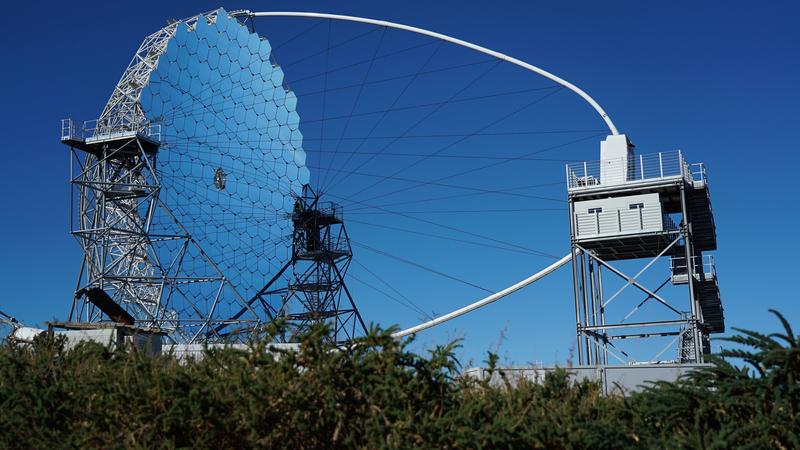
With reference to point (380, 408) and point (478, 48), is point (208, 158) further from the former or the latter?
point (380, 408)

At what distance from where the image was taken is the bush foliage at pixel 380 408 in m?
11.2

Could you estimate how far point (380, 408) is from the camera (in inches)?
457

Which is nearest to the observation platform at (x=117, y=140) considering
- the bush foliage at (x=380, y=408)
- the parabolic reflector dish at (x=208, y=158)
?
the parabolic reflector dish at (x=208, y=158)

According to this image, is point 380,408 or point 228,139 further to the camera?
point 228,139

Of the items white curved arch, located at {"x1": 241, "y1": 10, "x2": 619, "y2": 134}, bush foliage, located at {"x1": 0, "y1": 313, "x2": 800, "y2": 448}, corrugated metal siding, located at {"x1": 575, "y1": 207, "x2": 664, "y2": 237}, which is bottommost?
bush foliage, located at {"x1": 0, "y1": 313, "x2": 800, "y2": 448}

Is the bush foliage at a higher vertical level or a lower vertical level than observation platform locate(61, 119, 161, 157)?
lower

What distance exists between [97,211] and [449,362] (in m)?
39.2

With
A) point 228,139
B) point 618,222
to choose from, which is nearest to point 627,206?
point 618,222

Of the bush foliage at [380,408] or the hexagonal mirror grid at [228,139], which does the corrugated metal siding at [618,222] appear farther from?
the bush foliage at [380,408]

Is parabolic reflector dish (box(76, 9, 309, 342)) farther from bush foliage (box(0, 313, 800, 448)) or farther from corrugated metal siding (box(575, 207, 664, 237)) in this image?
bush foliage (box(0, 313, 800, 448))

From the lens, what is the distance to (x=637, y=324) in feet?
135

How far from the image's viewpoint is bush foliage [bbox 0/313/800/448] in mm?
11227

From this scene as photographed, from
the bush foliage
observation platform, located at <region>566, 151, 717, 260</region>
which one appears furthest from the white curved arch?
the bush foliage

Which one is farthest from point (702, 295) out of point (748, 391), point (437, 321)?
point (748, 391)
